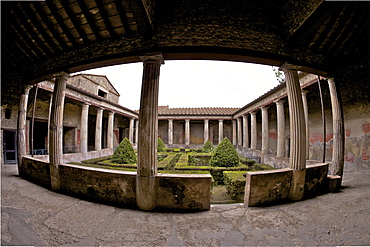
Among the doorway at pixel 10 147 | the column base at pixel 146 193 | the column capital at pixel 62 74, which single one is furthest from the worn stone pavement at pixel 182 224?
the doorway at pixel 10 147

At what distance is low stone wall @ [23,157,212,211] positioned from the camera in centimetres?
306

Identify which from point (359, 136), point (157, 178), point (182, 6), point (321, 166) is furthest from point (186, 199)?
point (359, 136)

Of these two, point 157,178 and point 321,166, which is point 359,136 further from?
point 157,178

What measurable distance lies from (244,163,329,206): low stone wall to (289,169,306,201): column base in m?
0.09

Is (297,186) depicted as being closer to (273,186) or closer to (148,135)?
(273,186)

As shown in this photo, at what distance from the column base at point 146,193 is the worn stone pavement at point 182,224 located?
0.52ft

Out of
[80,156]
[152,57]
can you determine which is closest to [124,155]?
[80,156]

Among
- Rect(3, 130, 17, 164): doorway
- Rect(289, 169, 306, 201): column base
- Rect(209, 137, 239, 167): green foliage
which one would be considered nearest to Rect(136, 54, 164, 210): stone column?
Rect(289, 169, 306, 201): column base

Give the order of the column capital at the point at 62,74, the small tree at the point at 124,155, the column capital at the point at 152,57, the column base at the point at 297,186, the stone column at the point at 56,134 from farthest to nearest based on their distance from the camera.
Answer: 1. the small tree at the point at 124,155
2. the column capital at the point at 62,74
3. the stone column at the point at 56,134
4. the column base at the point at 297,186
5. the column capital at the point at 152,57

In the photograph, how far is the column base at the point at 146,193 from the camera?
3051 mm

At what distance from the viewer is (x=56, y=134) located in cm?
426

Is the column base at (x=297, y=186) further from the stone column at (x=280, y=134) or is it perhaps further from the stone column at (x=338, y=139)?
the stone column at (x=280, y=134)

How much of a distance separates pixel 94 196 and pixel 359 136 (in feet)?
33.4

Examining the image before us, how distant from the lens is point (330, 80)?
4.91m
